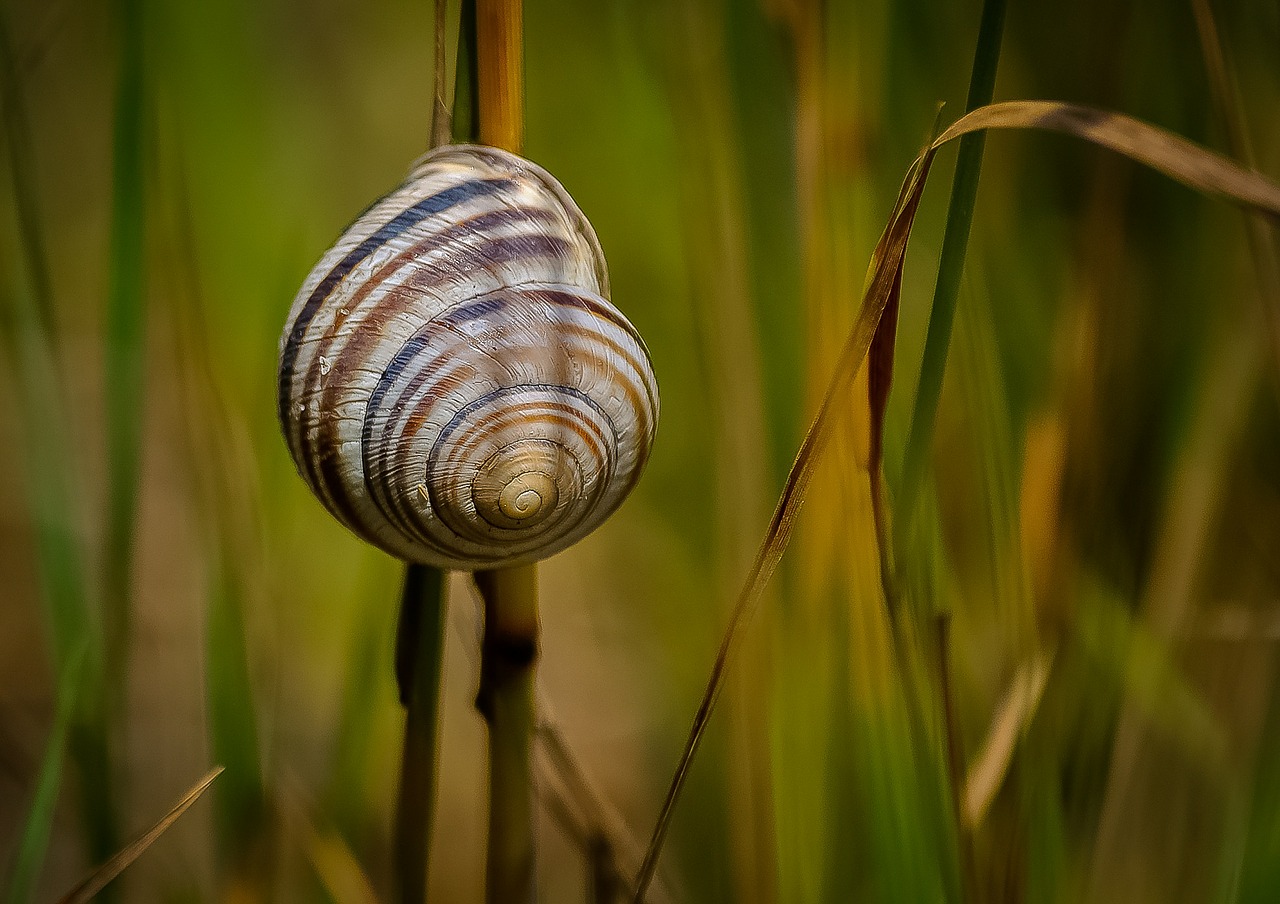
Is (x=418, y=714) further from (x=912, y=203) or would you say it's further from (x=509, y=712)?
(x=912, y=203)

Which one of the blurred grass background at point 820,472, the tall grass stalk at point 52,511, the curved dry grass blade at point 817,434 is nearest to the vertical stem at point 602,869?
the blurred grass background at point 820,472

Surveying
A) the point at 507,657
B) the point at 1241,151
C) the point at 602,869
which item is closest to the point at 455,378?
the point at 507,657

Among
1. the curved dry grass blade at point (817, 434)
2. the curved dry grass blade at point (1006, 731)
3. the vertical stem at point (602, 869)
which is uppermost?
the curved dry grass blade at point (817, 434)

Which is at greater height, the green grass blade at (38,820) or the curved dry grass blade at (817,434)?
the curved dry grass blade at (817,434)

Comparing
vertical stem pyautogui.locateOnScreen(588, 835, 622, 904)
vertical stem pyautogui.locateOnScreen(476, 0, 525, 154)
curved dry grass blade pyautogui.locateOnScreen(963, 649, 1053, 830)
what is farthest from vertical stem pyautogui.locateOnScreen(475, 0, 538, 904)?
curved dry grass blade pyautogui.locateOnScreen(963, 649, 1053, 830)

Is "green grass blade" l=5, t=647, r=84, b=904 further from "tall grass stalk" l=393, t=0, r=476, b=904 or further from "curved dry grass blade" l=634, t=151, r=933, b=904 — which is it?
"curved dry grass blade" l=634, t=151, r=933, b=904

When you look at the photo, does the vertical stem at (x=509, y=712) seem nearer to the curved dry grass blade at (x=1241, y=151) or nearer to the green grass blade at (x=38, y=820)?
the green grass blade at (x=38, y=820)

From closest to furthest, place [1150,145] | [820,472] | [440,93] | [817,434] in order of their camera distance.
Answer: [1150,145], [817,434], [440,93], [820,472]
